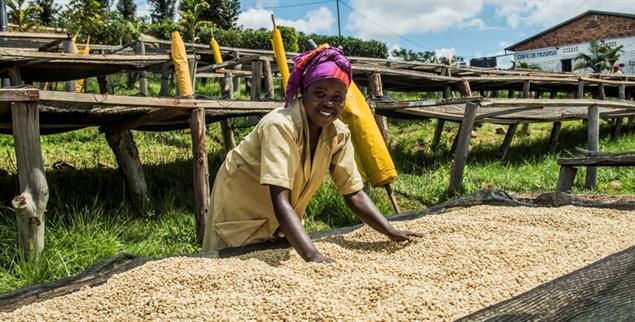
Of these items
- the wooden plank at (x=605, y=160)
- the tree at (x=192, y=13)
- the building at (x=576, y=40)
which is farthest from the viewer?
the building at (x=576, y=40)

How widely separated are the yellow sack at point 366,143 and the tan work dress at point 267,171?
6.73ft

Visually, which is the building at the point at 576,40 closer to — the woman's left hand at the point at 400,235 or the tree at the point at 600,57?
the tree at the point at 600,57

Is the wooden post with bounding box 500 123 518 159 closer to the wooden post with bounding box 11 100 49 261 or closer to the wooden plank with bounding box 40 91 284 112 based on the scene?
the wooden plank with bounding box 40 91 284 112

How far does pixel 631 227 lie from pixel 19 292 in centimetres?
283

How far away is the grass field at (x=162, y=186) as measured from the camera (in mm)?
3791

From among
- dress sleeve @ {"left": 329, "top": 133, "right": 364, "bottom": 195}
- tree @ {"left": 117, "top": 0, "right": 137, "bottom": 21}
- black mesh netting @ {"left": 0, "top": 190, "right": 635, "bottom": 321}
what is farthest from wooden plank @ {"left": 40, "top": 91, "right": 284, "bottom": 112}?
tree @ {"left": 117, "top": 0, "right": 137, "bottom": 21}

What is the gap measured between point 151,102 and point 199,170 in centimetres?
66

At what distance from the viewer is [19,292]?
2.09 metres

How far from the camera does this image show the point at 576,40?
3034 cm

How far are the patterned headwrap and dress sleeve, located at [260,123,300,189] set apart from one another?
26 centimetres

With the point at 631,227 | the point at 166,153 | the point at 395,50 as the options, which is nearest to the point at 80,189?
the point at 166,153

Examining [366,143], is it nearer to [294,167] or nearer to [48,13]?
[294,167]

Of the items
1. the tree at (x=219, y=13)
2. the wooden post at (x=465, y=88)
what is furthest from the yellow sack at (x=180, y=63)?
the tree at (x=219, y=13)

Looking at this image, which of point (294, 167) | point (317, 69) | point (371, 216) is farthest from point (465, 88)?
point (294, 167)
